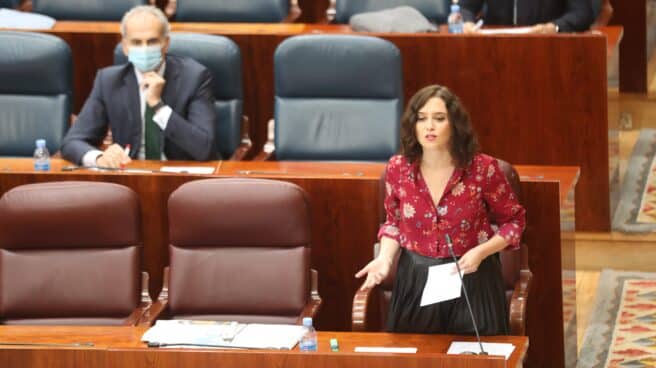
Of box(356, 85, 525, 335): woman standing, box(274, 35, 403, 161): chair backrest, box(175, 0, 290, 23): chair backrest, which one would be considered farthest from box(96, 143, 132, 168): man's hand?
box(175, 0, 290, 23): chair backrest

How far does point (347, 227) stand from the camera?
→ 12.9 feet

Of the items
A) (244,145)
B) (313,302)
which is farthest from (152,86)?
(313,302)

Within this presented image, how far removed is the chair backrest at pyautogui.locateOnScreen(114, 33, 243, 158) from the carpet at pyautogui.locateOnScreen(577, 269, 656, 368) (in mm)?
1290

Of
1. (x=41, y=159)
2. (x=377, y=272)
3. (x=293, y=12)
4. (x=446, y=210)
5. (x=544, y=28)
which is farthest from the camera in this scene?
(x=293, y=12)

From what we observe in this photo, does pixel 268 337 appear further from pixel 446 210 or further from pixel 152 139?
pixel 152 139

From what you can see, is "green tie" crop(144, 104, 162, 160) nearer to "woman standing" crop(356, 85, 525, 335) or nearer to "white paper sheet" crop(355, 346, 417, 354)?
"woman standing" crop(356, 85, 525, 335)

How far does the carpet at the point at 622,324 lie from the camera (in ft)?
13.3

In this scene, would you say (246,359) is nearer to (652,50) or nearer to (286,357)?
(286,357)

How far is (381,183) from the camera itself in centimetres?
375

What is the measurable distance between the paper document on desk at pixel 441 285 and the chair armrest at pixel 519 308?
27cm

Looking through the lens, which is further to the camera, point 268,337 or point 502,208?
point 502,208

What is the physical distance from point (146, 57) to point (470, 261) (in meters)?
1.55

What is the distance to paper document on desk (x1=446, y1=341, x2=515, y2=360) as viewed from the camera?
122 inches

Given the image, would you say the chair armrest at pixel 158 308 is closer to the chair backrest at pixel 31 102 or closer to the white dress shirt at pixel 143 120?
the white dress shirt at pixel 143 120
